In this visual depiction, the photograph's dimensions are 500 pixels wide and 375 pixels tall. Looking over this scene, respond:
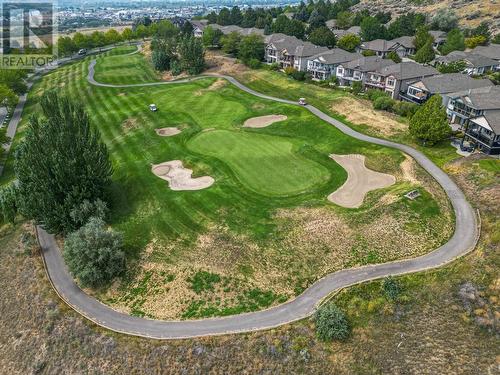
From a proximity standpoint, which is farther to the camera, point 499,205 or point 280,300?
point 499,205

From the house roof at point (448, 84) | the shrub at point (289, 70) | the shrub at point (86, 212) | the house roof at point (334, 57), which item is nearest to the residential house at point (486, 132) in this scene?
the house roof at point (448, 84)

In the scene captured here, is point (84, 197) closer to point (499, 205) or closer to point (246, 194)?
point (246, 194)

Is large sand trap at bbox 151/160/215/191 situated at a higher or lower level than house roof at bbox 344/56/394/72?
lower

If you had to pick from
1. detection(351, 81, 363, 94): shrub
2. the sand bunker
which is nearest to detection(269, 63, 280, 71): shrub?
detection(351, 81, 363, 94): shrub

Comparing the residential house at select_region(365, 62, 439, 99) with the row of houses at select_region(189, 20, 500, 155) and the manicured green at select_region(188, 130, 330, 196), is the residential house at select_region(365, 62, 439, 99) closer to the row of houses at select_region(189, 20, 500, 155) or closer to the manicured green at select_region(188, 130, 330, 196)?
the row of houses at select_region(189, 20, 500, 155)

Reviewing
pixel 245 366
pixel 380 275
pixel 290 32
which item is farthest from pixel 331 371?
pixel 290 32
